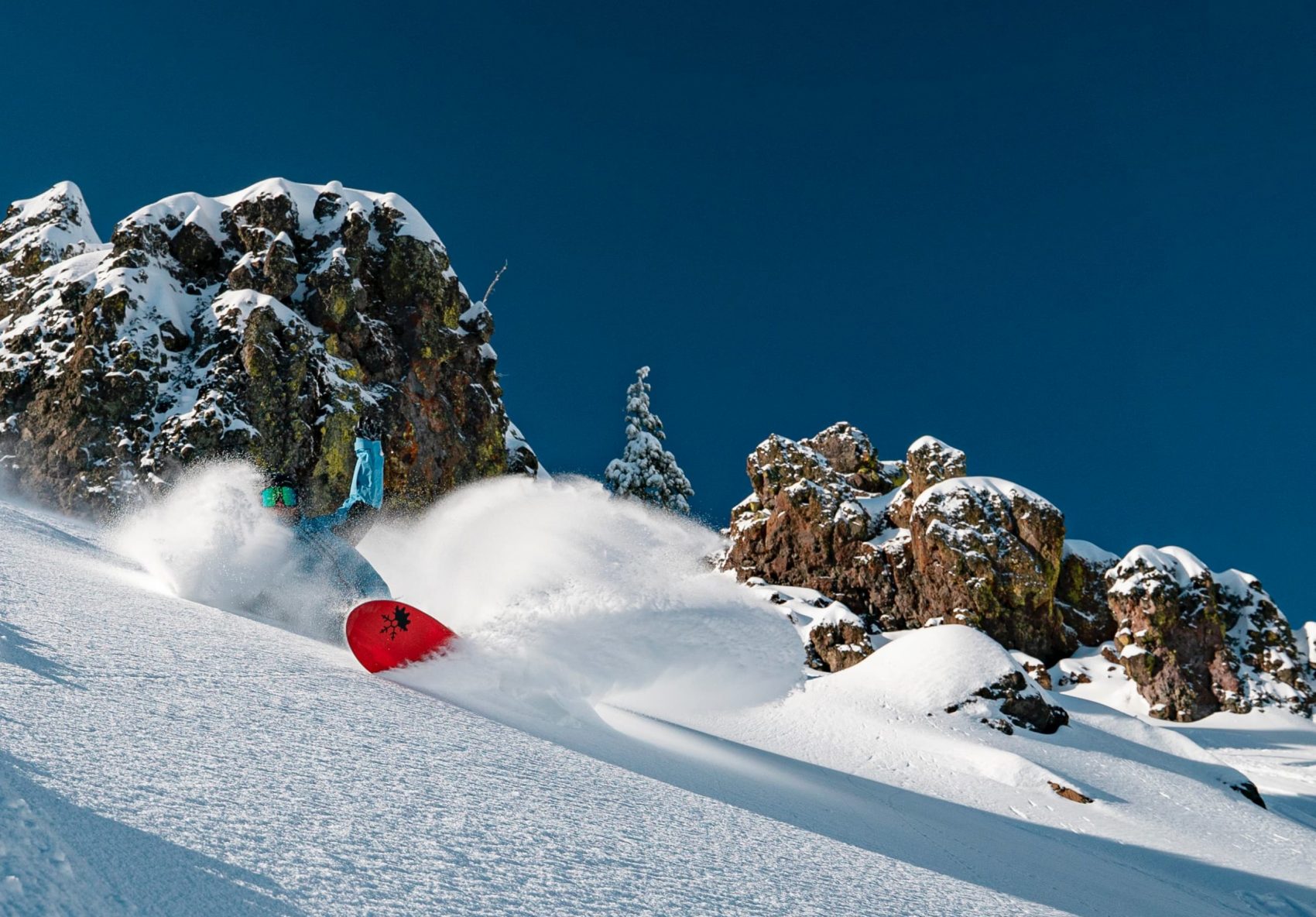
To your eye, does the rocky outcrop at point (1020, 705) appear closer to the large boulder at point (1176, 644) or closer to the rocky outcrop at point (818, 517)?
the large boulder at point (1176, 644)

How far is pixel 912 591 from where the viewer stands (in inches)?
1195

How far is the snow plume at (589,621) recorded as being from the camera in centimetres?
588

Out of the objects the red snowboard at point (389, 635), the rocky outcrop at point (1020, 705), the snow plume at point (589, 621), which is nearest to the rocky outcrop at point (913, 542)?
the rocky outcrop at point (1020, 705)

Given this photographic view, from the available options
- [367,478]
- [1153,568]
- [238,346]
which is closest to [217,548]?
[367,478]

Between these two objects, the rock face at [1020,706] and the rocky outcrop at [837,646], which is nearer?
the rock face at [1020,706]

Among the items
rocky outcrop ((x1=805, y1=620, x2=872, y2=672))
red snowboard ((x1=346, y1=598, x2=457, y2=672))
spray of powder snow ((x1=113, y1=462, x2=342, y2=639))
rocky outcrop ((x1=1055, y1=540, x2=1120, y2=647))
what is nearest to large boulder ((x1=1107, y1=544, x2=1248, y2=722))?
rocky outcrop ((x1=1055, y1=540, x2=1120, y2=647))

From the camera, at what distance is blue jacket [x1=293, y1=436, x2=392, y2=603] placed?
770 cm

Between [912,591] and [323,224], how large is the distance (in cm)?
2662

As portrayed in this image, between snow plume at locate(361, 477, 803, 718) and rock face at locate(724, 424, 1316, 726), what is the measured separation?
1365cm

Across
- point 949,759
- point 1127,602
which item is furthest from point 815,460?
point 949,759

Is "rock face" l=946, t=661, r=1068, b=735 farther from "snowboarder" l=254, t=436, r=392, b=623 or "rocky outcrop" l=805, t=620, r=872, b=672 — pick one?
"snowboarder" l=254, t=436, r=392, b=623

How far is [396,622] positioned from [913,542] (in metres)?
28.2

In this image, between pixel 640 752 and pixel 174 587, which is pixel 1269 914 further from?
pixel 174 587

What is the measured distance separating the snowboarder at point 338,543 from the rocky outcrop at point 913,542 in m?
25.5
